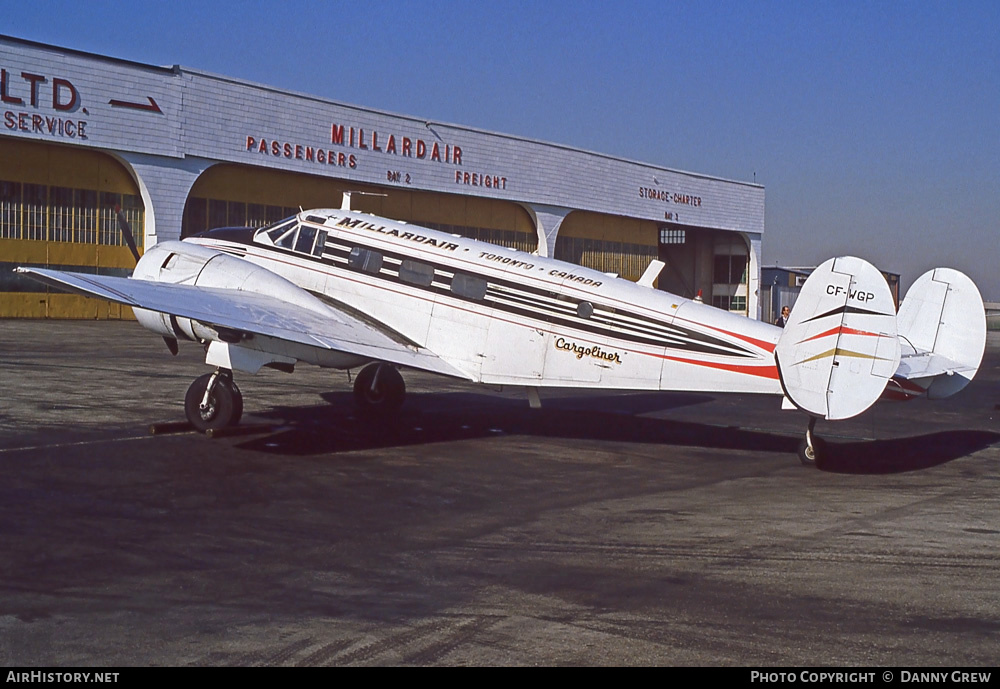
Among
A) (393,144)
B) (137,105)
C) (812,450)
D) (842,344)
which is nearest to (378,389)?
(812,450)

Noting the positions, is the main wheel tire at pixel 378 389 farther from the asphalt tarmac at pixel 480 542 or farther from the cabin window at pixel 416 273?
the cabin window at pixel 416 273

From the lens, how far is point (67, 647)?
596 cm

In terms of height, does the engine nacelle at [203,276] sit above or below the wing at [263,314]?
above

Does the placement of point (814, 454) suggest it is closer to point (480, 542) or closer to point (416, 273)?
point (480, 542)

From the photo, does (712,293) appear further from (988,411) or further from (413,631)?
(413,631)

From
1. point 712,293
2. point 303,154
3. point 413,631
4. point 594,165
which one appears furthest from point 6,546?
point 712,293

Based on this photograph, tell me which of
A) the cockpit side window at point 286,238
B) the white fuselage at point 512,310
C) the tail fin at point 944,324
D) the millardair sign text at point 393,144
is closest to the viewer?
the white fuselage at point 512,310

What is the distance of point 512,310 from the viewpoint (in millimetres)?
14727

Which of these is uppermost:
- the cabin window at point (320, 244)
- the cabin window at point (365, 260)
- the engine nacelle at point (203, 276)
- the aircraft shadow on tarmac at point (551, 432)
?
the cabin window at point (320, 244)

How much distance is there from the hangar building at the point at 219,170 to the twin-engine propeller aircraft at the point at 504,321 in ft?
75.9

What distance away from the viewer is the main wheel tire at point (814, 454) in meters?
13.5

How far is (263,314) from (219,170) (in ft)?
98.2

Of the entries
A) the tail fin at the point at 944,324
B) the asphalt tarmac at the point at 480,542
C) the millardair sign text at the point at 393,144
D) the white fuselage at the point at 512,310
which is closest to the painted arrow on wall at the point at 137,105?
the millardair sign text at the point at 393,144

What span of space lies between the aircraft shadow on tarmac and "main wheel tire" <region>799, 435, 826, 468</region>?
3.9 inches
